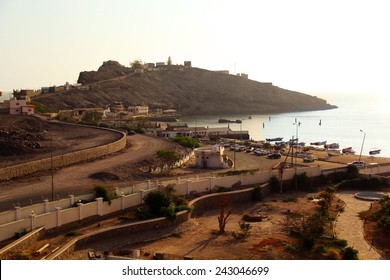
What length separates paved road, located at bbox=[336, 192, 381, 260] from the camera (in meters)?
17.5

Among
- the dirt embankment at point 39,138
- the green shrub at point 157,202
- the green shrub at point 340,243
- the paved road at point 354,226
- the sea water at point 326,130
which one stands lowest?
the sea water at point 326,130

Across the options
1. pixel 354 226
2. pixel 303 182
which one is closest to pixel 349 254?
pixel 354 226

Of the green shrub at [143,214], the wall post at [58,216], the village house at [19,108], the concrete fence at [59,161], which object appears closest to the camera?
the wall post at [58,216]

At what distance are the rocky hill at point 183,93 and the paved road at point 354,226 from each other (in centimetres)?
7535

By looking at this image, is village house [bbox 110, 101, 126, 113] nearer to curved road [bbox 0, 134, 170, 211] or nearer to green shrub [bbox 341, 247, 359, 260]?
curved road [bbox 0, 134, 170, 211]

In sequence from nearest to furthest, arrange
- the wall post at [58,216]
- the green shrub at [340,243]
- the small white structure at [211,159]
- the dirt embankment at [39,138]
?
the green shrub at [340,243] < the wall post at [58,216] < the dirt embankment at [39,138] < the small white structure at [211,159]

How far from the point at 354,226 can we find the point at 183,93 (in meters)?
111

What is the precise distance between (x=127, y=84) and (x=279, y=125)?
4025 centimetres

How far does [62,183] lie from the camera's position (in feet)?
85.1

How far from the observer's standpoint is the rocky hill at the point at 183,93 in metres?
107

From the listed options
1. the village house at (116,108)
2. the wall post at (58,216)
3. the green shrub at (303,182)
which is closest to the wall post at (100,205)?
the wall post at (58,216)

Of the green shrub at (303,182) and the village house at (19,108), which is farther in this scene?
the village house at (19,108)

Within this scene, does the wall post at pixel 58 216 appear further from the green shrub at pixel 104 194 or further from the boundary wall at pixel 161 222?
the green shrub at pixel 104 194

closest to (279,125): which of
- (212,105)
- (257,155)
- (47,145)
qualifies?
(212,105)
